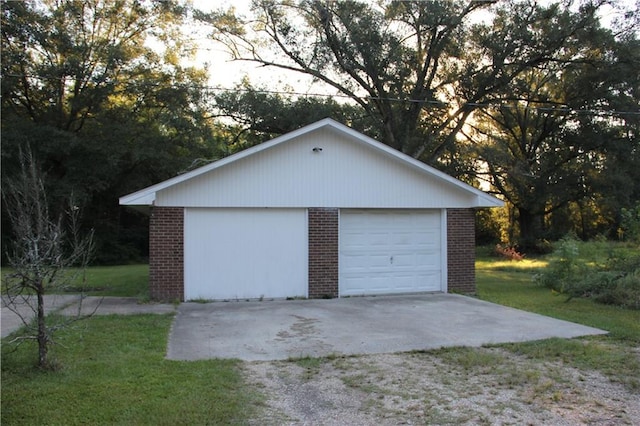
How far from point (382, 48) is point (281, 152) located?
45.2ft

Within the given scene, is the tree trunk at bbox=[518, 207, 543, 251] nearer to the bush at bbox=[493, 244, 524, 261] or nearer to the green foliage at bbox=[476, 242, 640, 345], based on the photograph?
the bush at bbox=[493, 244, 524, 261]

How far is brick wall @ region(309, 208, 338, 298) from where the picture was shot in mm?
12445

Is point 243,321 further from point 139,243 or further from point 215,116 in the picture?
point 139,243

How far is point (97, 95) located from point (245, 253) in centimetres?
1967

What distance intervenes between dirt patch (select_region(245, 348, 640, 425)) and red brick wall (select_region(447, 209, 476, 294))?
6.64 metres

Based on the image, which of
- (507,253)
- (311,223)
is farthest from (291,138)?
(507,253)

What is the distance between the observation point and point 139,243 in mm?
33062

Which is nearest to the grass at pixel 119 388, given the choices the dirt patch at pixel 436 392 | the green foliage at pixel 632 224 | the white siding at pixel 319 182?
the dirt patch at pixel 436 392

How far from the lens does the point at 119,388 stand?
5250 mm

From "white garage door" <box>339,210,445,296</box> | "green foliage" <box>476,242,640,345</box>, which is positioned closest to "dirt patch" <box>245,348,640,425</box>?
"green foliage" <box>476,242,640,345</box>

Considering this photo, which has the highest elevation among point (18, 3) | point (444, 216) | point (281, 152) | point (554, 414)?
point (18, 3)

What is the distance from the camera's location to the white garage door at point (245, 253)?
38.9 ft

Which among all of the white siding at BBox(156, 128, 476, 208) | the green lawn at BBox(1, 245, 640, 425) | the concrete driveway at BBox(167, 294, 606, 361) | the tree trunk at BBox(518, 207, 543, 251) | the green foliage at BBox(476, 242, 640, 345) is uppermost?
the white siding at BBox(156, 128, 476, 208)

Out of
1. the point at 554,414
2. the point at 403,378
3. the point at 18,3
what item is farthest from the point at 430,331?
the point at 18,3
